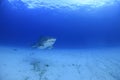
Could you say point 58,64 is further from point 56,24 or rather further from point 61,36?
point 56,24

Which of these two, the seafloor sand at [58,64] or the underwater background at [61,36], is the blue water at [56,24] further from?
the seafloor sand at [58,64]

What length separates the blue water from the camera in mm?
5055

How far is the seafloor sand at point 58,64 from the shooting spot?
13.1 ft

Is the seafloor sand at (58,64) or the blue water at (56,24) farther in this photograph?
the blue water at (56,24)

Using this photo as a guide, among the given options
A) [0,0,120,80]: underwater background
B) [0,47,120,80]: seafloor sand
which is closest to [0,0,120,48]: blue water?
[0,0,120,80]: underwater background

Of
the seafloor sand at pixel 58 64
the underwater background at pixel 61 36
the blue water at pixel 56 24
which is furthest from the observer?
the blue water at pixel 56 24

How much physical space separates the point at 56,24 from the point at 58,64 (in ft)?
5.52

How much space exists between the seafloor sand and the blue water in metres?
0.41

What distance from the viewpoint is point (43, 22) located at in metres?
5.33

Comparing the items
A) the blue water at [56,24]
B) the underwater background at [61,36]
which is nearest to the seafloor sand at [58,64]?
the underwater background at [61,36]

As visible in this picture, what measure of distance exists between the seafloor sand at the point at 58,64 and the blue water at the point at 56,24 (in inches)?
16.2

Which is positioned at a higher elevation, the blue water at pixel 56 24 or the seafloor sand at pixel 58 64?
the blue water at pixel 56 24

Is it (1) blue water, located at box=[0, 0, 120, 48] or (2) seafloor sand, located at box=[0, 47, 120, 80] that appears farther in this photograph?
(1) blue water, located at box=[0, 0, 120, 48]

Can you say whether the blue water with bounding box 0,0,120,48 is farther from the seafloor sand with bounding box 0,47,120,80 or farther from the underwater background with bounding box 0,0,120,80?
the seafloor sand with bounding box 0,47,120,80
